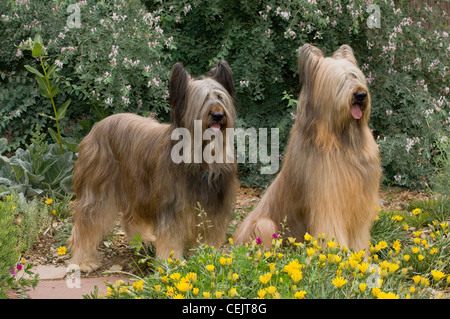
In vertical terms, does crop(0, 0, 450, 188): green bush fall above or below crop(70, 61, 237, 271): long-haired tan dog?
above

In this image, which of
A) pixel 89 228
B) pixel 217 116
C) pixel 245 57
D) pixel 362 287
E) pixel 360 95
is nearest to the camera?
pixel 362 287

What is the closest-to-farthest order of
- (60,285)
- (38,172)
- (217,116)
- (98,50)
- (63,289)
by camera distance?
(217,116)
(63,289)
(60,285)
(98,50)
(38,172)

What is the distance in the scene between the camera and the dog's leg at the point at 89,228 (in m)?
5.51

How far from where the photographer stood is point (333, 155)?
177 inches

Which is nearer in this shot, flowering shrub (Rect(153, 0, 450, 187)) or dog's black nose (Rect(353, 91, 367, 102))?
dog's black nose (Rect(353, 91, 367, 102))

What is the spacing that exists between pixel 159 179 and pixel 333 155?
4.63ft

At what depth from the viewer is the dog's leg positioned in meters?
5.51

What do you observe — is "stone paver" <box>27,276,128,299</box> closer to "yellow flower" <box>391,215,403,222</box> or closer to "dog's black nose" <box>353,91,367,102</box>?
"dog's black nose" <box>353,91,367,102</box>

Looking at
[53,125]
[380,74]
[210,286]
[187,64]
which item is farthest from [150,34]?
[210,286]

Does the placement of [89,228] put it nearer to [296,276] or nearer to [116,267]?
[116,267]

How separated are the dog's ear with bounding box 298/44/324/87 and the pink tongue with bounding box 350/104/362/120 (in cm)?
41

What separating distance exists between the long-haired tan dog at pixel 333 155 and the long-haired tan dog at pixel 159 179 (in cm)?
59

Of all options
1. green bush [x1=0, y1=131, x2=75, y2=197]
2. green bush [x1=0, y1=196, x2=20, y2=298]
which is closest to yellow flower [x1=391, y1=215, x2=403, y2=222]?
green bush [x1=0, y1=196, x2=20, y2=298]

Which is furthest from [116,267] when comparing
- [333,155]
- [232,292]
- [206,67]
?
[206,67]
